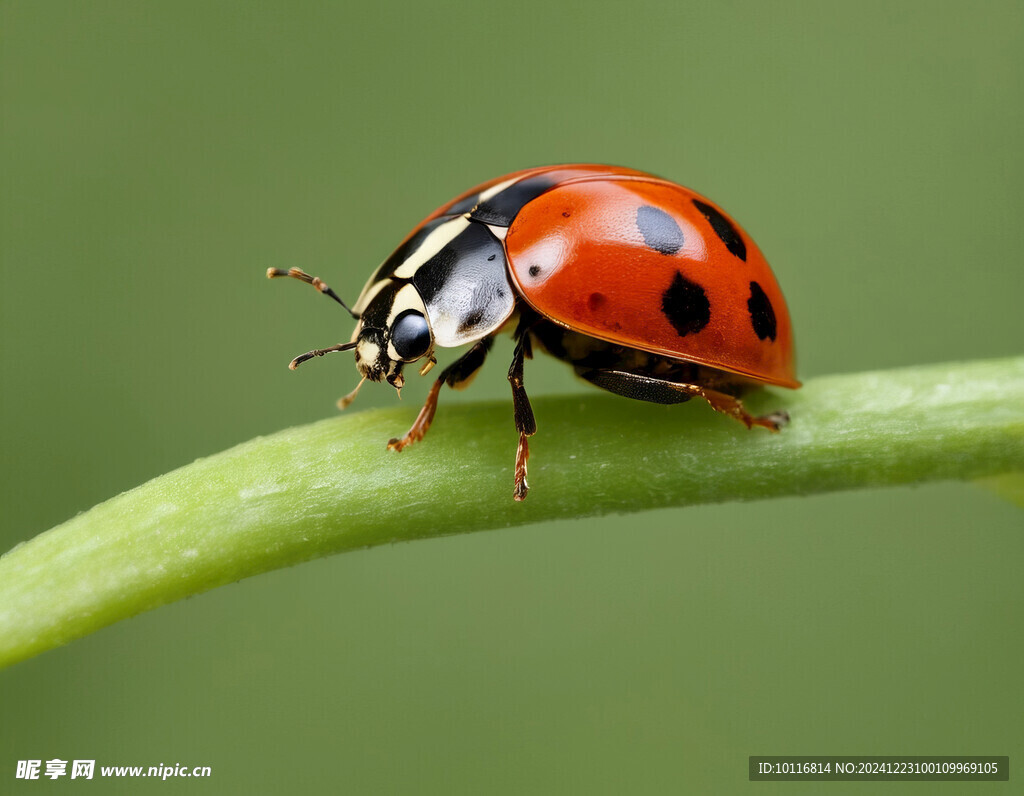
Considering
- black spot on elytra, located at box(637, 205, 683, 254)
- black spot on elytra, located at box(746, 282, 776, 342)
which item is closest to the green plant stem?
black spot on elytra, located at box(746, 282, 776, 342)

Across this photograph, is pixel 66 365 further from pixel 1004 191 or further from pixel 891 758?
pixel 1004 191

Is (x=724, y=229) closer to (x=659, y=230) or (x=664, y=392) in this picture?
(x=659, y=230)

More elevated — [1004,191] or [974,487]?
[1004,191]

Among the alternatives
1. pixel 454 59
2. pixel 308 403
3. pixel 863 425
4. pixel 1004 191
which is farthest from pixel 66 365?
pixel 1004 191

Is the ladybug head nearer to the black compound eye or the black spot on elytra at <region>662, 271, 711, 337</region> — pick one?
the black compound eye

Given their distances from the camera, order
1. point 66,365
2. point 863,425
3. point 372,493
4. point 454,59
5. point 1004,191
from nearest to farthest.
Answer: point 372,493
point 863,425
point 66,365
point 1004,191
point 454,59

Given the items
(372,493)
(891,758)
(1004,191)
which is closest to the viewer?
(372,493)

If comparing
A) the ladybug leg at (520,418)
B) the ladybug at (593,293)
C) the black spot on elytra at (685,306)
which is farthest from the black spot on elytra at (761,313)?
the ladybug leg at (520,418)
